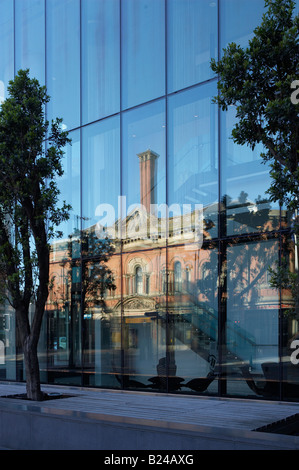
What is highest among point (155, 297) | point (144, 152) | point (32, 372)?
point (144, 152)

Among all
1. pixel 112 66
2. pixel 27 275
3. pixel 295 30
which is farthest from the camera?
pixel 112 66

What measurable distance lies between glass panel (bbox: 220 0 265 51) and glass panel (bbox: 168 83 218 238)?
117cm

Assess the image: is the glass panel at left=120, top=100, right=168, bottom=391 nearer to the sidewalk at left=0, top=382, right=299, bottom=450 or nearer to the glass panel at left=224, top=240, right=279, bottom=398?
the sidewalk at left=0, top=382, right=299, bottom=450

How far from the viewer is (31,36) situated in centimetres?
1878

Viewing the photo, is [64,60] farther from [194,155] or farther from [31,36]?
[194,155]

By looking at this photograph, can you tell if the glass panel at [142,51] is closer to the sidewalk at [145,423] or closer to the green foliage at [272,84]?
the green foliage at [272,84]

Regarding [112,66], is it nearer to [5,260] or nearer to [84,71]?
[84,71]

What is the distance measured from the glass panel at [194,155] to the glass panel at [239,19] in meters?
1.17

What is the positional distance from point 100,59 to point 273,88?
918 cm

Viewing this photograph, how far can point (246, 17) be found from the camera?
12.2 m

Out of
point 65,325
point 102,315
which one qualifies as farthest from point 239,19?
point 65,325

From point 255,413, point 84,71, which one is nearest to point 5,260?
point 255,413

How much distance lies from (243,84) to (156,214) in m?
6.47

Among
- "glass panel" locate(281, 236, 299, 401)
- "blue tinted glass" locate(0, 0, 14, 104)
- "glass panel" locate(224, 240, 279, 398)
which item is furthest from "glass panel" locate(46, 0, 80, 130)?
"glass panel" locate(281, 236, 299, 401)
